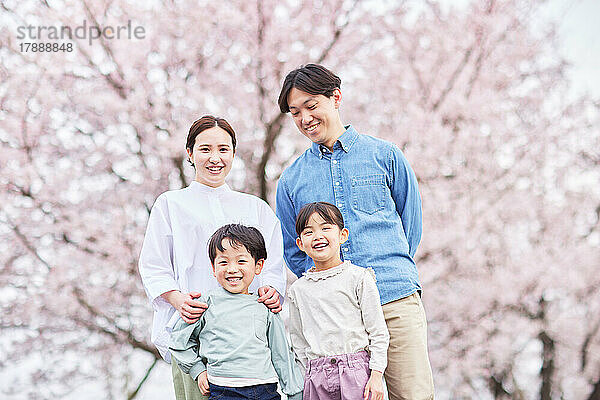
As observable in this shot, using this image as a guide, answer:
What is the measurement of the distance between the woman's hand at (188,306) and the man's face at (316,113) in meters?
0.66

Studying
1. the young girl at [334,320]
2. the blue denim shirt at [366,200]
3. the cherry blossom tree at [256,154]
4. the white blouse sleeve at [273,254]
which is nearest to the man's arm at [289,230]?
the blue denim shirt at [366,200]

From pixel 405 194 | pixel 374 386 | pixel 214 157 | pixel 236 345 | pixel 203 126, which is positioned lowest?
pixel 374 386

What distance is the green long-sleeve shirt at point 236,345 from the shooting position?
6.05ft

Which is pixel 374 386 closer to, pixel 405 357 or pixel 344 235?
pixel 405 357

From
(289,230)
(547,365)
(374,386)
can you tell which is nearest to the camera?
(374,386)

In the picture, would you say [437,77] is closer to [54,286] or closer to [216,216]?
[54,286]

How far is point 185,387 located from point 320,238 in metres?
0.64

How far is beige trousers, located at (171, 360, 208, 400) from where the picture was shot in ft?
6.45

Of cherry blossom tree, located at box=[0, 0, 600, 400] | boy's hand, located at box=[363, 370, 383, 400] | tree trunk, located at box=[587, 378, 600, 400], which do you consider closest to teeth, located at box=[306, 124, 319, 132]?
boy's hand, located at box=[363, 370, 383, 400]

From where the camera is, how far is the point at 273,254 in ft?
6.88

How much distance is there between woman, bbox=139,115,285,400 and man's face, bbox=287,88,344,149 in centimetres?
24

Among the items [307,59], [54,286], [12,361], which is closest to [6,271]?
[54,286]

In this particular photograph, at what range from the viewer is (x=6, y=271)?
215 inches

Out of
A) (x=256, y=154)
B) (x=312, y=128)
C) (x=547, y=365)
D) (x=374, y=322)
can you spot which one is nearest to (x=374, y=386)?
(x=374, y=322)
